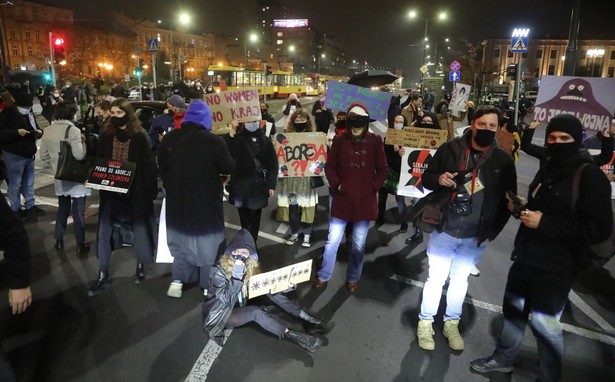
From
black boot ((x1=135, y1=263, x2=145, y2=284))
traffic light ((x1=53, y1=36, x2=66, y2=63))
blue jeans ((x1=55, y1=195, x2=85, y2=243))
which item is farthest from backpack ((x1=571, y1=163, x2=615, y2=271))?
traffic light ((x1=53, y1=36, x2=66, y2=63))

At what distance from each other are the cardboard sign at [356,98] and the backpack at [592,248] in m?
3.93

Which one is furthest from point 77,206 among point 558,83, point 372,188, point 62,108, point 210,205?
point 558,83

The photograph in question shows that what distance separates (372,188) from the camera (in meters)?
4.62

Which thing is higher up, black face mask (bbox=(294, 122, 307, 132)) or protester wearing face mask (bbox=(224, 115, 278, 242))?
black face mask (bbox=(294, 122, 307, 132))

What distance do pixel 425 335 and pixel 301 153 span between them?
3228 millimetres

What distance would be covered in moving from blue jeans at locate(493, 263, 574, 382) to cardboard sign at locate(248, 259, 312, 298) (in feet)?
6.03

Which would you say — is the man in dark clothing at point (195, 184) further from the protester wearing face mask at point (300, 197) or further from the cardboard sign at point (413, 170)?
the cardboard sign at point (413, 170)

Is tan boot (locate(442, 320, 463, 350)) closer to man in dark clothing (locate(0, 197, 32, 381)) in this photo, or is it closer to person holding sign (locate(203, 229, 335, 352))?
person holding sign (locate(203, 229, 335, 352))

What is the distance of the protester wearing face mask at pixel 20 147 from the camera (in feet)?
21.1

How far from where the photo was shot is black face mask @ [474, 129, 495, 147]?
3.51 m

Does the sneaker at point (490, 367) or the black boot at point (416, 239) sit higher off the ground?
the black boot at point (416, 239)

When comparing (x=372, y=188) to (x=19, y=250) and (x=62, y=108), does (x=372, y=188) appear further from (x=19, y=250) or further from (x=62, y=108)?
(x=62, y=108)

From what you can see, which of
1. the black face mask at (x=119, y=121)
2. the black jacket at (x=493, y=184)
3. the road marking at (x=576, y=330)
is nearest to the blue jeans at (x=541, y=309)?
the black jacket at (x=493, y=184)

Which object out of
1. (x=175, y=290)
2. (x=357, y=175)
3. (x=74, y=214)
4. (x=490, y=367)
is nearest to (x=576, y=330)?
(x=490, y=367)
